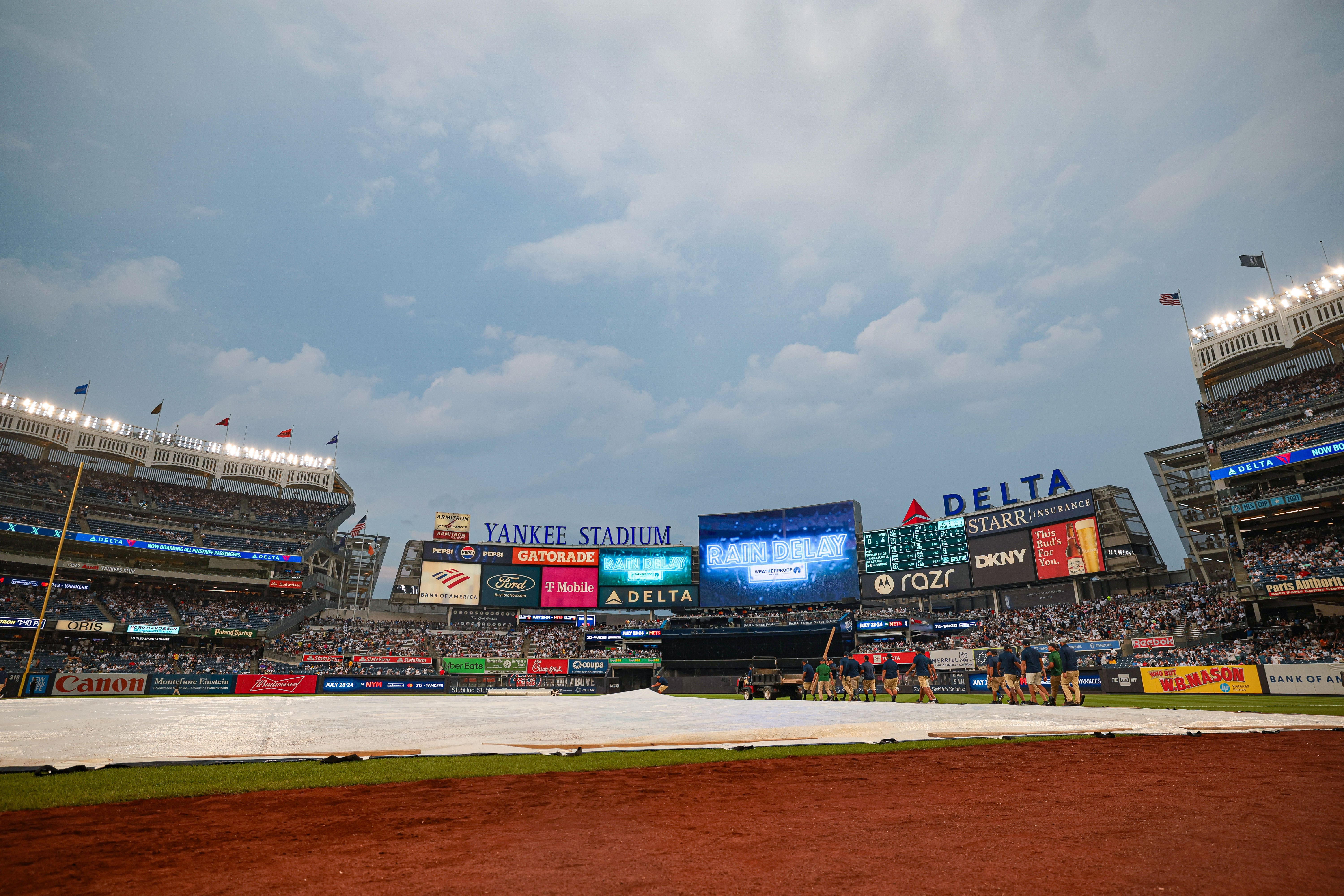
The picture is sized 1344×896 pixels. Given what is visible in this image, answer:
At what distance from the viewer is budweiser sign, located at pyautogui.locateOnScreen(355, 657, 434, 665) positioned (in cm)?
4916

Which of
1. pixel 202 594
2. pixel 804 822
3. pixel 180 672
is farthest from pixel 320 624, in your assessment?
pixel 804 822

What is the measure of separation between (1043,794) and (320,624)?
214ft

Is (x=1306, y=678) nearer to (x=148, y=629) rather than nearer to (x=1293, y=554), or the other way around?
(x=1293, y=554)

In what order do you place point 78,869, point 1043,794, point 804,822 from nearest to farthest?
point 78,869
point 804,822
point 1043,794

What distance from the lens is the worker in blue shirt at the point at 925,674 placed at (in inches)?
816

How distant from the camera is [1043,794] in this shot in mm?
6152

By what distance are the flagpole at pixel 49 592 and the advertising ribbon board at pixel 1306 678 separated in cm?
5090

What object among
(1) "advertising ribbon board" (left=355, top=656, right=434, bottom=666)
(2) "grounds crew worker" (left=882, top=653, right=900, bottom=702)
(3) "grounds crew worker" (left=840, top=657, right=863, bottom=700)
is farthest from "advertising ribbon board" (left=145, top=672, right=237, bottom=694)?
(2) "grounds crew worker" (left=882, top=653, right=900, bottom=702)

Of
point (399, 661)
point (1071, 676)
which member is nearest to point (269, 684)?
point (399, 661)

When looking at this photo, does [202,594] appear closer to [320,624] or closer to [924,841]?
[320,624]

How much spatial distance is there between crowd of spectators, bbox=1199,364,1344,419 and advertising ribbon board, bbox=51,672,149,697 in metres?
67.3

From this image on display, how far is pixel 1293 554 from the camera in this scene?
3738cm

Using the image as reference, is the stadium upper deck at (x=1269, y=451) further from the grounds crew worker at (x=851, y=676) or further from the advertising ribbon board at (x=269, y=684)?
the advertising ribbon board at (x=269, y=684)

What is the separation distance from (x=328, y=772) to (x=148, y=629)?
54.0m
